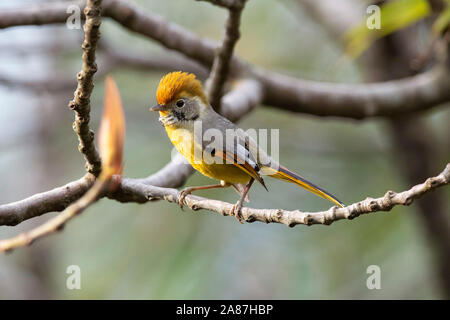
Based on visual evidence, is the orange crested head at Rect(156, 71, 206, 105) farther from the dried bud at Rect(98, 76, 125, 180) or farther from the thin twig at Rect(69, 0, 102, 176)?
the dried bud at Rect(98, 76, 125, 180)

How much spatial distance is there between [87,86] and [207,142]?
39.8 inches

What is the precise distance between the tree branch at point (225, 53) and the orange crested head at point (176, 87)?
40 centimetres

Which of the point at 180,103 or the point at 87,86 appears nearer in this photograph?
the point at 87,86

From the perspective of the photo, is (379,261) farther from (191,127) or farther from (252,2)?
(252,2)

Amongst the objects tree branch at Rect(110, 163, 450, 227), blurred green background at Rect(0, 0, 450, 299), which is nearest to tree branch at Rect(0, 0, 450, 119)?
blurred green background at Rect(0, 0, 450, 299)

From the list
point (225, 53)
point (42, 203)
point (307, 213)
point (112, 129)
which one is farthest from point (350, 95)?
point (112, 129)

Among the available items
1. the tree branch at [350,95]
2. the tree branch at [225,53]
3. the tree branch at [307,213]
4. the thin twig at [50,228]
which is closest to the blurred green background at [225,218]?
the tree branch at [350,95]

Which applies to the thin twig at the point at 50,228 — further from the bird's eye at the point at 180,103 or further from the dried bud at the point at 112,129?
the bird's eye at the point at 180,103

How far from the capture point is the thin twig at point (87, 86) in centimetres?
143

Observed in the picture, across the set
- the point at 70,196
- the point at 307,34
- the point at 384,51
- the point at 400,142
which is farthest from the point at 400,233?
the point at 70,196

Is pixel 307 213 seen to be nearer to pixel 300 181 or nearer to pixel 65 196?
pixel 65 196

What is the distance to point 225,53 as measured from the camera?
296 centimetres

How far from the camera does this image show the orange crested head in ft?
8.36

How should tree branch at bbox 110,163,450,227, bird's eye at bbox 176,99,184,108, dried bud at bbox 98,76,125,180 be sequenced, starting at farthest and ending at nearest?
bird's eye at bbox 176,99,184,108, tree branch at bbox 110,163,450,227, dried bud at bbox 98,76,125,180
